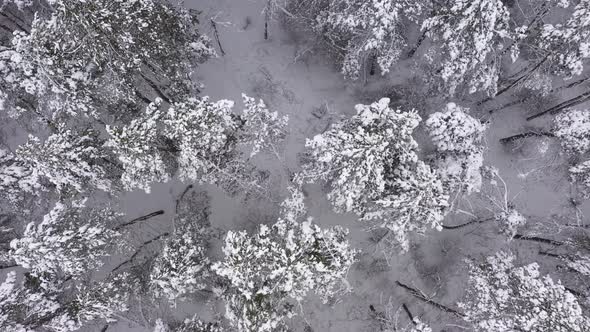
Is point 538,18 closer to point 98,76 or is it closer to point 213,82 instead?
point 213,82

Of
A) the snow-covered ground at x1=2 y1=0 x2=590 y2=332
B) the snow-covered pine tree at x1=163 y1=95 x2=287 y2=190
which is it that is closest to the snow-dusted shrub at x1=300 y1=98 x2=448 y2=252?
the snow-covered pine tree at x1=163 y1=95 x2=287 y2=190

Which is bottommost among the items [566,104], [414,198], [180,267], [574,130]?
[414,198]

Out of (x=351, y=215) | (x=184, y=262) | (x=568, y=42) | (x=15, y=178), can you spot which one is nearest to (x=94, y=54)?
(x=15, y=178)

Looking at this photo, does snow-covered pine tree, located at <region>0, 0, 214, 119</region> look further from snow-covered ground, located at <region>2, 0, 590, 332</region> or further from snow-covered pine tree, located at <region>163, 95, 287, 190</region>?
snow-covered ground, located at <region>2, 0, 590, 332</region>

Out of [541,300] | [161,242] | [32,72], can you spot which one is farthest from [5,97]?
[541,300]

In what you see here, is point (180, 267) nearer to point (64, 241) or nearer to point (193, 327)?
point (193, 327)

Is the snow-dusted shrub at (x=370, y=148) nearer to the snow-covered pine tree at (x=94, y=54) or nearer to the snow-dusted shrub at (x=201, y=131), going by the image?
the snow-dusted shrub at (x=201, y=131)
